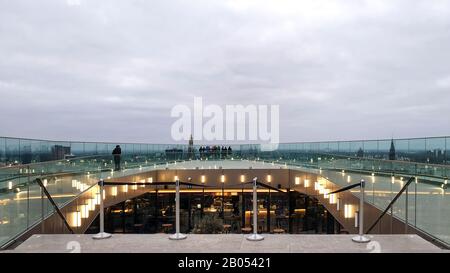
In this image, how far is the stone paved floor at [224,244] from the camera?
3.88 metres

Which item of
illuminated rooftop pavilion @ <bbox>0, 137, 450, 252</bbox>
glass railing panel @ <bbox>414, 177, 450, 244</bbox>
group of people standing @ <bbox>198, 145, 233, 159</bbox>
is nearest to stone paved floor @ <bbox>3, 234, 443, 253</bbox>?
illuminated rooftop pavilion @ <bbox>0, 137, 450, 252</bbox>

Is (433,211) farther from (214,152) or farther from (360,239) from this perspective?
(214,152)

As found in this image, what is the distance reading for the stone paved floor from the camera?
388 cm

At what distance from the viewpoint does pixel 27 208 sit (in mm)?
5379

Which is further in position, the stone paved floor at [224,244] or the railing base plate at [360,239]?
the railing base plate at [360,239]

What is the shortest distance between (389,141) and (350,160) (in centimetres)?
606

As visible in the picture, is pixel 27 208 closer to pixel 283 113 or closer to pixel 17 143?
pixel 17 143

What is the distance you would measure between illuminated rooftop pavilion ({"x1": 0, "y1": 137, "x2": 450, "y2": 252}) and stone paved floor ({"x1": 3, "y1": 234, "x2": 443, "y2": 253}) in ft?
0.05

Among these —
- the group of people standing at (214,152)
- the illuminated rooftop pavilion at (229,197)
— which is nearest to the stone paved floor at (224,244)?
the illuminated rooftop pavilion at (229,197)

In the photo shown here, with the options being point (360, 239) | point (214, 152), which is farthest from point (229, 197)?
point (360, 239)

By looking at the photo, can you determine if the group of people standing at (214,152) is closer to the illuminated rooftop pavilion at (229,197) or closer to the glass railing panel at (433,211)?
the illuminated rooftop pavilion at (229,197)

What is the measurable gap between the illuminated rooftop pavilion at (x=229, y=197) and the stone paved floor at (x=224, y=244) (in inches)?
0.7

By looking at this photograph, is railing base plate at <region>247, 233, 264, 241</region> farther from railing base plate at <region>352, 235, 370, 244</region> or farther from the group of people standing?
the group of people standing

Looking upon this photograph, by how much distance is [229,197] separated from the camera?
74.9 feet
